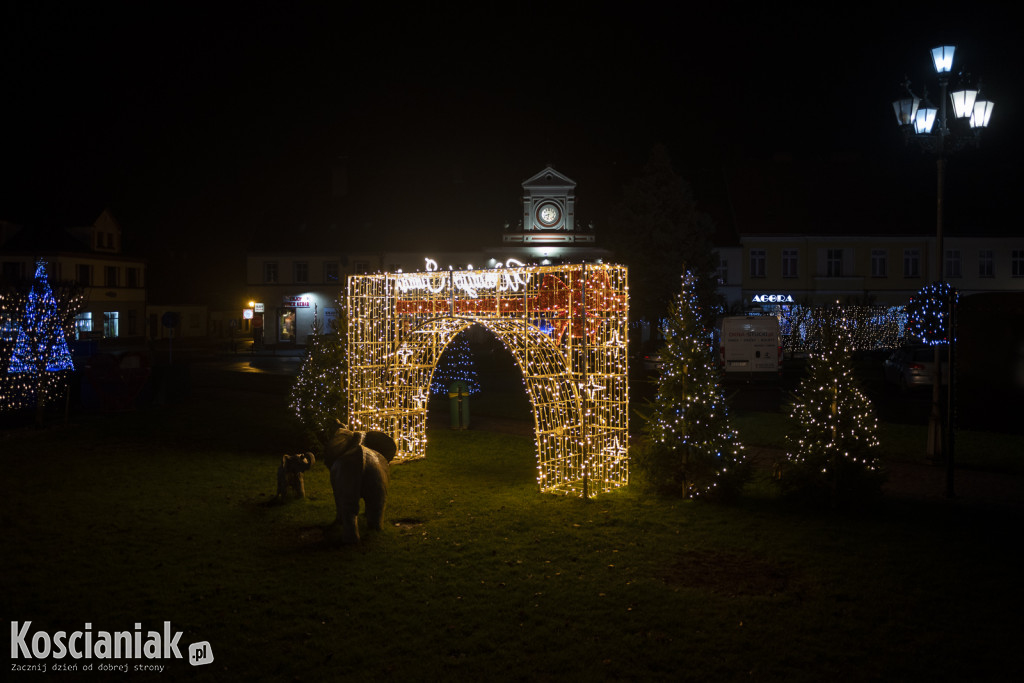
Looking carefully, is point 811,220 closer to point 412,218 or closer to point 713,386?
point 412,218

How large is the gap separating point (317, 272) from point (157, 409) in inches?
1337

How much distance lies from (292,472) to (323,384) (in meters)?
4.19

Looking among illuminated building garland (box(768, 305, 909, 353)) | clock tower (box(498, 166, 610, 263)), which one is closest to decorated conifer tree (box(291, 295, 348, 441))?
illuminated building garland (box(768, 305, 909, 353))

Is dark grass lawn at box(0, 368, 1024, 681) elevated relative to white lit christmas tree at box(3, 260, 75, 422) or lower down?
lower down

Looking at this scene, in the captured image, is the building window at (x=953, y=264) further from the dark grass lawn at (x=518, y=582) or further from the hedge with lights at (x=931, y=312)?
the dark grass lawn at (x=518, y=582)

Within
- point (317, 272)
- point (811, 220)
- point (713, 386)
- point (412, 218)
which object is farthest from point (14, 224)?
point (713, 386)

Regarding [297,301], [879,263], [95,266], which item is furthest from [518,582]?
[95,266]

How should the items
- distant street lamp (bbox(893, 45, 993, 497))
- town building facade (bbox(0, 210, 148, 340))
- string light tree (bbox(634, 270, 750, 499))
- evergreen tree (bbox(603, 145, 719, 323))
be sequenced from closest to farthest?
string light tree (bbox(634, 270, 750, 499)) → distant street lamp (bbox(893, 45, 993, 497)) → evergreen tree (bbox(603, 145, 719, 323)) → town building facade (bbox(0, 210, 148, 340))

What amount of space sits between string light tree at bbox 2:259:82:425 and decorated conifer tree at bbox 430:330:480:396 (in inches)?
422

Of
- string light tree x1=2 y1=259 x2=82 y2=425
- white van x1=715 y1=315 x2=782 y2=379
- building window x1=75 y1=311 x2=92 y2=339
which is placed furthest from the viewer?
building window x1=75 y1=311 x2=92 y2=339

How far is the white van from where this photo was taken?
2831 centimetres

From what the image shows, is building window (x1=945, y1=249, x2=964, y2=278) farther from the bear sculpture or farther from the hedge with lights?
the bear sculpture

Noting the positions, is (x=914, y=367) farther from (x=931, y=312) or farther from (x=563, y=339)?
(x=563, y=339)

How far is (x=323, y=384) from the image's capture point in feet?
48.8
